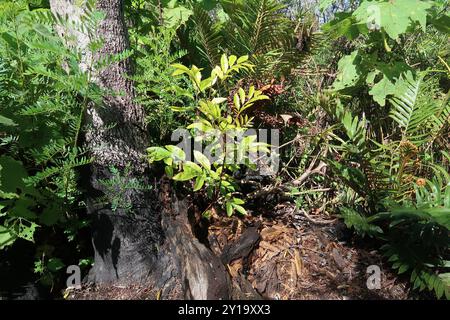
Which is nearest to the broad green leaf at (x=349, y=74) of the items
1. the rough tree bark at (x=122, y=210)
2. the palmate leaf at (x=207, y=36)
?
the palmate leaf at (x=207, y=36)

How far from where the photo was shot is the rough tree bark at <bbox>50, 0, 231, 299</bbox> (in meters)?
1.76

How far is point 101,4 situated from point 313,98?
1434 millimetres

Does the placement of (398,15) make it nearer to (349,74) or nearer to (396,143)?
(349,74)

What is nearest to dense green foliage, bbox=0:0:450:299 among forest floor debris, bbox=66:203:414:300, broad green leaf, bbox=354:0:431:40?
broad green leaf, bbox=354:0:431:40

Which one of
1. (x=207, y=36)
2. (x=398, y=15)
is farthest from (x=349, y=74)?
(x=207, y=36)

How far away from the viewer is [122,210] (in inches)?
72.1

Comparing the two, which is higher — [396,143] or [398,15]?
[398,15]

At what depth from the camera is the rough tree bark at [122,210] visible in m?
1.76

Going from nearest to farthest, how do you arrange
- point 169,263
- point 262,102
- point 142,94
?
point 169,263 → point 142,94 → point 262,102

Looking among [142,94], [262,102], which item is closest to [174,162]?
[142,94]

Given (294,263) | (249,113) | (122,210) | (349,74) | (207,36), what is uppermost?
(207,36)

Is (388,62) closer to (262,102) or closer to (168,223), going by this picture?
(262,102)

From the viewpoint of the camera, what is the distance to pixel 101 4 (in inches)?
69.1

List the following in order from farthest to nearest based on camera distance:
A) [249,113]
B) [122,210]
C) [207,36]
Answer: [207,36] < [249,113] < [122,210]
